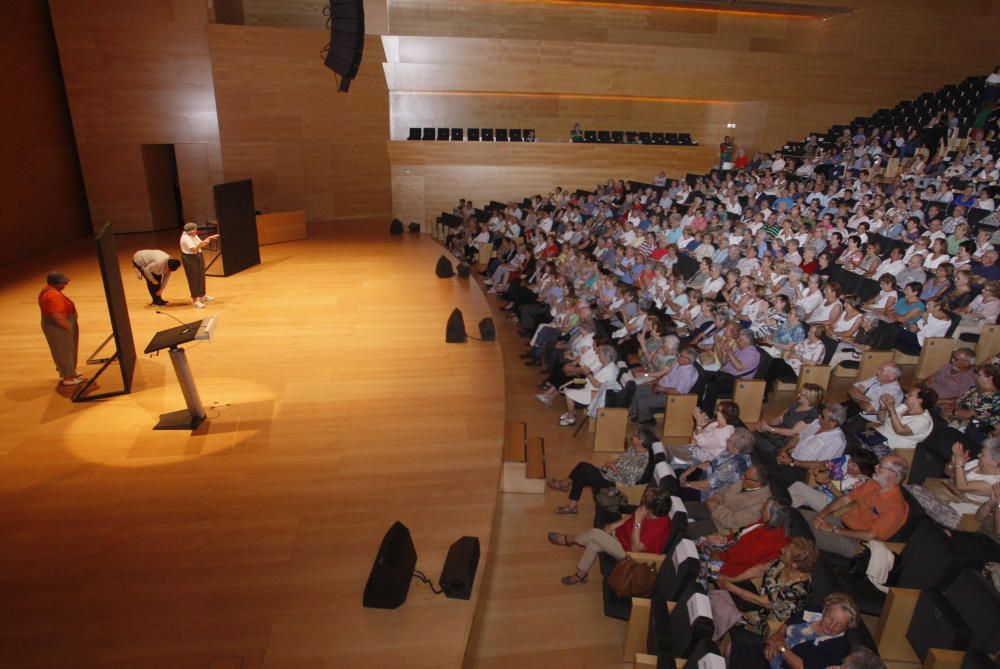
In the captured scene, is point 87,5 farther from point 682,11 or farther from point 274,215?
point 682,11

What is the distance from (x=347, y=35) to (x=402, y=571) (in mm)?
5168

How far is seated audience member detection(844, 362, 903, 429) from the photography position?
4.71 m

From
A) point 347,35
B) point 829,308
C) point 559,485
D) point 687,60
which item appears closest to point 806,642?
point 559,485

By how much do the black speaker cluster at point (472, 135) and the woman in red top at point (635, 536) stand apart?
1200cm

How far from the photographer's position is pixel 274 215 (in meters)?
11.1

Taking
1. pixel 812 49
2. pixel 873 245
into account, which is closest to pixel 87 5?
pixel 873 245

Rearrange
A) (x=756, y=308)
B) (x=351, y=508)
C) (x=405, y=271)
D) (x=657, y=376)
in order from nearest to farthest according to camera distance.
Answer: (x=351, y=508)
(x=657, y=376)
(x=756, y=308)
(x=405, y=271)

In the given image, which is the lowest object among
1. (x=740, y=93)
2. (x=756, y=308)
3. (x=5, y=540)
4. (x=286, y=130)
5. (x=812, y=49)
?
(x=5, y=540)

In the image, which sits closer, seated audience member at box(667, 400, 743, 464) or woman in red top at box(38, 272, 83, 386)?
seated audience member at box(667, 400, 743, 464)

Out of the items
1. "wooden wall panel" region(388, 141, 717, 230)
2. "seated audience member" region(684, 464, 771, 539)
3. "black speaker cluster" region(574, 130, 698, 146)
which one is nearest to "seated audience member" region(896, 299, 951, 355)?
"seated audience member" region(684, 464, 771, 539)

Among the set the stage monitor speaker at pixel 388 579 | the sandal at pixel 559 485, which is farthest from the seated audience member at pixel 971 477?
the stage monitor speaker at pixel 388 579

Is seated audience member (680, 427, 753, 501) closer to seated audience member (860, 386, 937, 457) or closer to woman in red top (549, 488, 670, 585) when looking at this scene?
woman in red top (549, 488, 670, 585)

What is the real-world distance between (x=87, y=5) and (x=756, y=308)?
12408 mm

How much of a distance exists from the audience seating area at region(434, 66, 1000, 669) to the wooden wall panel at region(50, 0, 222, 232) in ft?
20.2
